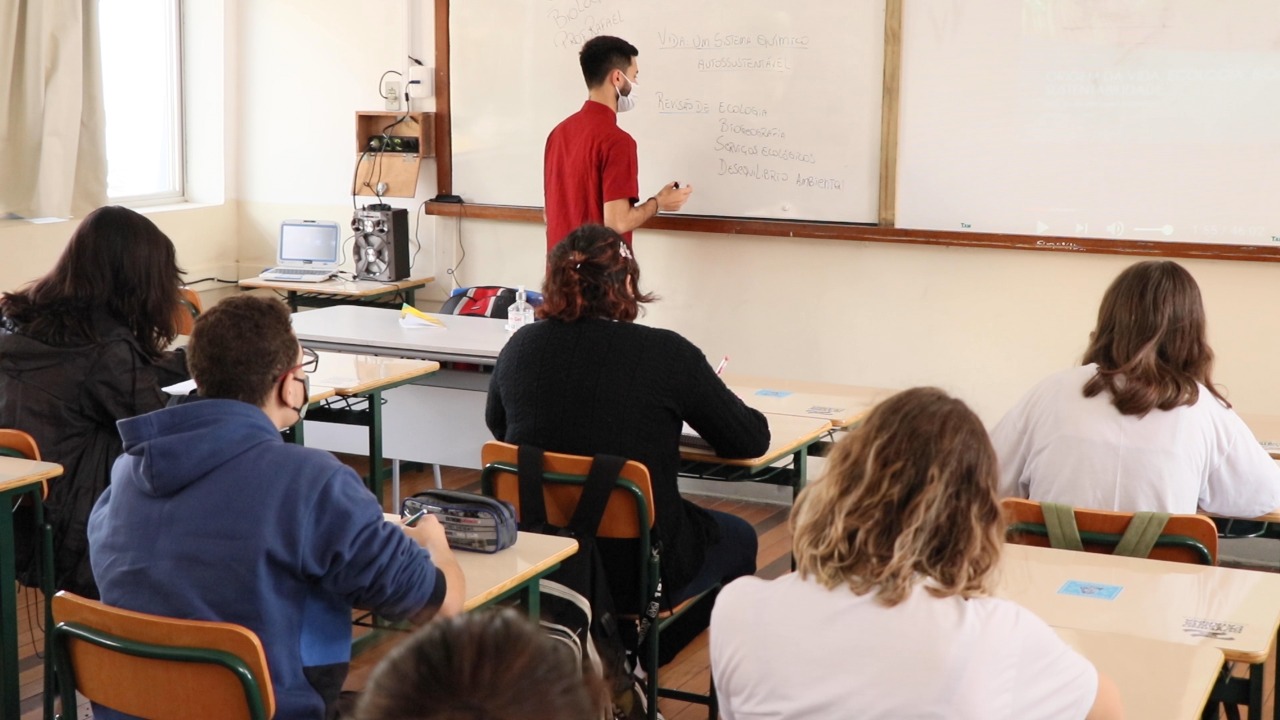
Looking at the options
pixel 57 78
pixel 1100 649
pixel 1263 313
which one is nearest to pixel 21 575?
pixel 1100 649

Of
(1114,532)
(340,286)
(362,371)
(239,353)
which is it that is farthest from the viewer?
(340,286)

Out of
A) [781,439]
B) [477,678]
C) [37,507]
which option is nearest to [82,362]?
[37,507]

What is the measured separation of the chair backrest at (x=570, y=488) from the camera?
282 cm

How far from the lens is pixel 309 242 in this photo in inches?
243

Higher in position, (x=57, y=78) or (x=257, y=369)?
(x=57, y=78)

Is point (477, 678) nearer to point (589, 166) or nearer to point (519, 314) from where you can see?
point (519, 314)

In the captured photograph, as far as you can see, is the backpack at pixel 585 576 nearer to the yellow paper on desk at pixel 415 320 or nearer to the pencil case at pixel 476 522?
the pencil case at pixel 476 522

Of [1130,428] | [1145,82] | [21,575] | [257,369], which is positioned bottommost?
[21,575]

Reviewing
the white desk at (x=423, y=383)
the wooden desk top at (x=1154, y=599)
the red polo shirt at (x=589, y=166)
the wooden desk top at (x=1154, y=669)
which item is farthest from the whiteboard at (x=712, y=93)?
the wooden desk top at (x=1154, y=669)

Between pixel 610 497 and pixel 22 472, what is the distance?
127 cm

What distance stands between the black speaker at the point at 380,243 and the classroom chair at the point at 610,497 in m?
3.23

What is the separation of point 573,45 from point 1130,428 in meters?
3.54

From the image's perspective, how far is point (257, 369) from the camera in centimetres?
207

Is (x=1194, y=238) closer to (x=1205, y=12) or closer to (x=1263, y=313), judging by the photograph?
(x=1263, y=313)
